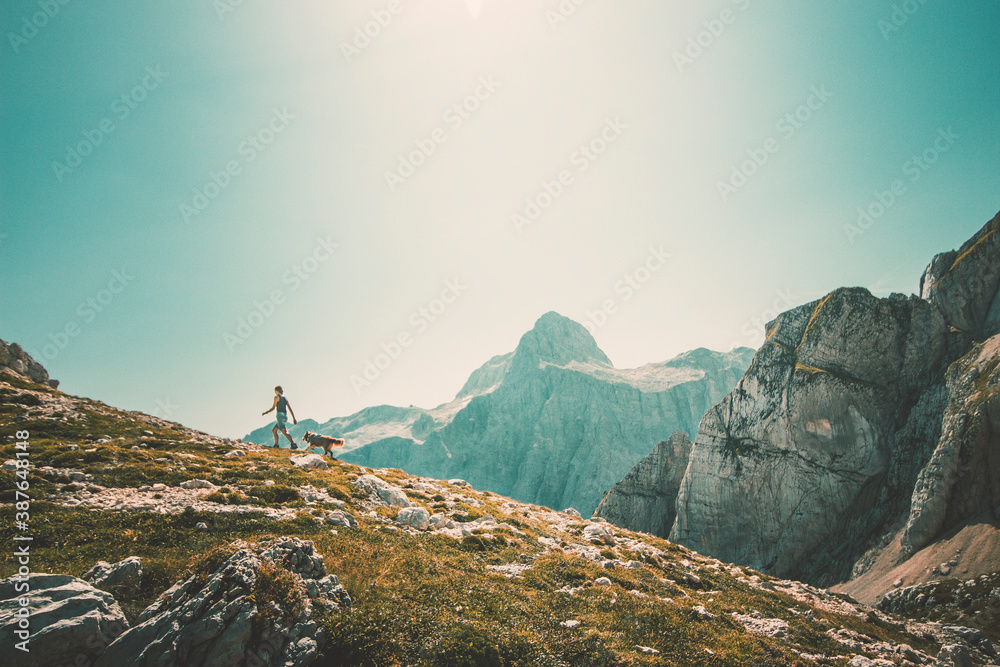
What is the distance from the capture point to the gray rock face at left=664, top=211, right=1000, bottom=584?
70812 mm

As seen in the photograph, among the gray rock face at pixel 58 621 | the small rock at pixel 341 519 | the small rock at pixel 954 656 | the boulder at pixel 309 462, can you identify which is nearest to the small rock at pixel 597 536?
the small rock at pixel 341 519

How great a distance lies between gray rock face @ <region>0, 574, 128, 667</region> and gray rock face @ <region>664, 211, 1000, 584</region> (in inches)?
3864

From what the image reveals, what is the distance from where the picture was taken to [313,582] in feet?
34.9

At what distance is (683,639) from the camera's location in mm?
13648

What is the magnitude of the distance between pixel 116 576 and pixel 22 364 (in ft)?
196

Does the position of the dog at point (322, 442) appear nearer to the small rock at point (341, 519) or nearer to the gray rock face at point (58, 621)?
the small rock at point (341, 519)

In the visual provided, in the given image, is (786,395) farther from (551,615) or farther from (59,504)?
(59,504)

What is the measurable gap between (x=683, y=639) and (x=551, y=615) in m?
4.87

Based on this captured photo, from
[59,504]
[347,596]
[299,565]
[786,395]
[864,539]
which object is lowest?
[864,539]

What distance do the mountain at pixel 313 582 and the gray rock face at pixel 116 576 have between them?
1.6 inches

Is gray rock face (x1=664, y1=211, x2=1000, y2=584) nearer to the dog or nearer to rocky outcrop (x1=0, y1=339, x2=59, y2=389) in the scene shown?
the dog

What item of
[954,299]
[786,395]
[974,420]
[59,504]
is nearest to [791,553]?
[786,395]

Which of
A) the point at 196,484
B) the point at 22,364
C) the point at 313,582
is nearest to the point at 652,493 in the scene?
the point at 196,484

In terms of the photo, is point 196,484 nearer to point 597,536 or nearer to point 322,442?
point 322,442
